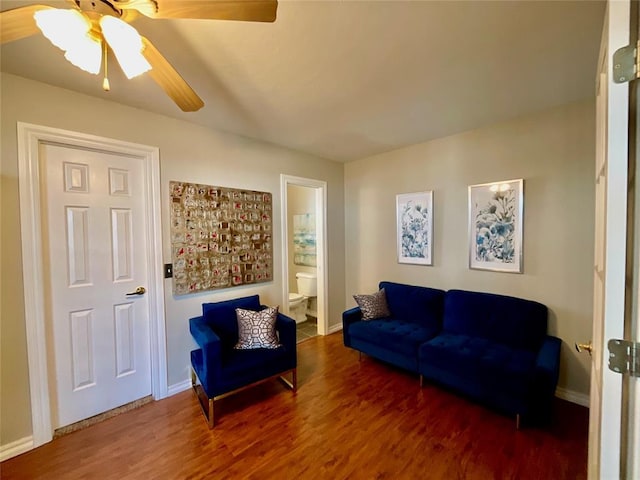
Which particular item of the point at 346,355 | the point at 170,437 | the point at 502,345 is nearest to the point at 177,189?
the point at 170,437

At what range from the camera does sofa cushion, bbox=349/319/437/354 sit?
2.50m

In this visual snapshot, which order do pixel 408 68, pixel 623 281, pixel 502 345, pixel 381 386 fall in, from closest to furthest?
1. pixel 623 281
2. pixel 408 68
3. pixel 502 345
4. pixel 381 386

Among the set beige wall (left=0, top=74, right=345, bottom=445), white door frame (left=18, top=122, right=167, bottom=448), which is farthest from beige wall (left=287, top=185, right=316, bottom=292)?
white door frame (left=18, top=122, right=167, bottom=448)

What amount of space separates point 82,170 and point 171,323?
4.59ft

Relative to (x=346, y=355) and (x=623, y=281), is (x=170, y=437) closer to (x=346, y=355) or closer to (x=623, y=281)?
(x=346, y=355)

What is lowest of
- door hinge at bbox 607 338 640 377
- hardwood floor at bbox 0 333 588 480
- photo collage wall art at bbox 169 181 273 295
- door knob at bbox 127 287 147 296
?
hardwood floor at bbox 0 333 588 480

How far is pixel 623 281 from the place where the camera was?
0.80 m

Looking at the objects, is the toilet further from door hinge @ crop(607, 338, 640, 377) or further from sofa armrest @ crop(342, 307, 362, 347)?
door hinge @ crop(607, 338, 640, 377)

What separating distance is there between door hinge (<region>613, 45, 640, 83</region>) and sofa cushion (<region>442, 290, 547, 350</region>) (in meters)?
2.07

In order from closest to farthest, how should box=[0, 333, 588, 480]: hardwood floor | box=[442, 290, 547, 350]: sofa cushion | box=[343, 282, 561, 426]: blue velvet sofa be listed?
box=[0, 333, 588, 480]: hardwood floor, box=[343, 282, 561, 426]: blue velvet sofa, box=[442, 290, 547, 350]: sofa cushion

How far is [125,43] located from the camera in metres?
1.01

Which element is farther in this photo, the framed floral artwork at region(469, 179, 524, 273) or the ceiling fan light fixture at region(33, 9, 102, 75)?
the framed floral artwork at region(469, 179, 524, 273)

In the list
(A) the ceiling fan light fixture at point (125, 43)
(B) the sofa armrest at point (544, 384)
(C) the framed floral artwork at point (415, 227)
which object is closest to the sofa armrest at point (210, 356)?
(A) the ceiling fan light fixture at point (125, 43)

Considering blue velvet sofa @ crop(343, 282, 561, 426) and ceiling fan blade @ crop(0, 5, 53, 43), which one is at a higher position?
ceiling fan blade @ crop(0, 5, 53, 43)
